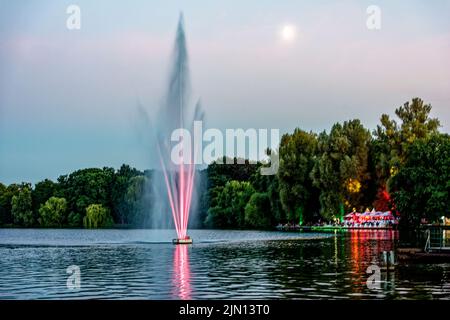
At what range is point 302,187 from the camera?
96688 mm

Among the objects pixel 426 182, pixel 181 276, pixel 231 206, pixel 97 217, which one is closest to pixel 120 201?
pixel 97 217

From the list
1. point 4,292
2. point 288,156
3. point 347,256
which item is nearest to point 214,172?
point 288,156

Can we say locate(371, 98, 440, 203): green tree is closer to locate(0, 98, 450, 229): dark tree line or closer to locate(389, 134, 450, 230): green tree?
locate(0, 98, 450, 229): dark tree line

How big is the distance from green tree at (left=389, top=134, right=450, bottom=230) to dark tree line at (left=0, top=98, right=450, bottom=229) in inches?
2.6

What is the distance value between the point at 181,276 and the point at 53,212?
106974 millimetres

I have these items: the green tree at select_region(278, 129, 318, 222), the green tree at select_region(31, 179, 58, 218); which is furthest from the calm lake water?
the green tree at select_region(31, 179, 58, 218)

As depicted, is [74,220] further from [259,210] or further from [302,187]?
[302,187]

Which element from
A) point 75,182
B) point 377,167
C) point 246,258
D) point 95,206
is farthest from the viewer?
point 75,182

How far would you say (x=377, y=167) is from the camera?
94.1m

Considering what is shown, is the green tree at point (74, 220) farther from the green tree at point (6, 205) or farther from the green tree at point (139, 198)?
the green tree at point (6, 205)

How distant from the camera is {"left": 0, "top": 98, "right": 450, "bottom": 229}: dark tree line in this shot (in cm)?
5609
